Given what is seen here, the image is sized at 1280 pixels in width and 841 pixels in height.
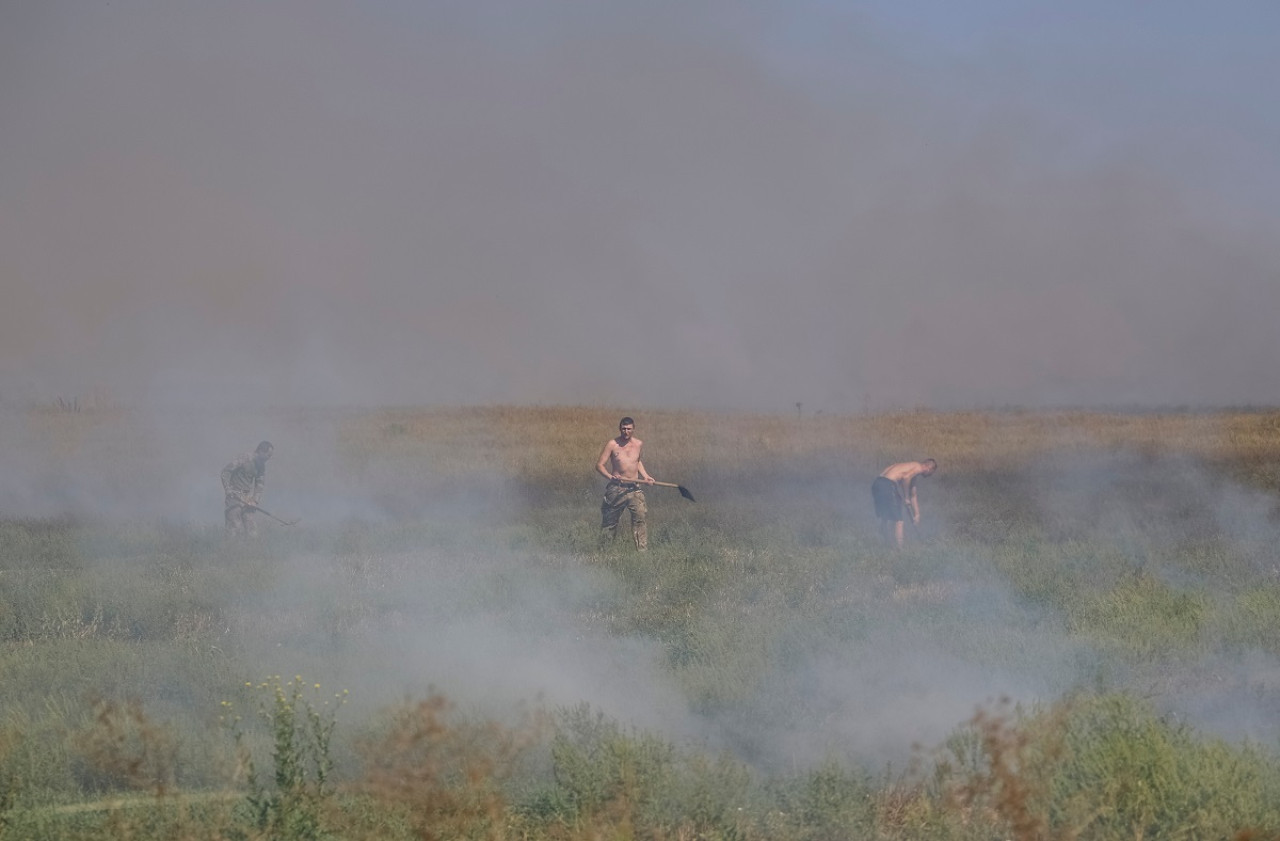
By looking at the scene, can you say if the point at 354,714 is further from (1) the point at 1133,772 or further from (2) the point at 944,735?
(1) the point at 1133,772

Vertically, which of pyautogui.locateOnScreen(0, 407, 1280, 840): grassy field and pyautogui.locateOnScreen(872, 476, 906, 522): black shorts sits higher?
pyautogui.locateOnScreen(872, 476, 906, 522): black shorts

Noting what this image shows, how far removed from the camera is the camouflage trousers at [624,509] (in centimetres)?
1338

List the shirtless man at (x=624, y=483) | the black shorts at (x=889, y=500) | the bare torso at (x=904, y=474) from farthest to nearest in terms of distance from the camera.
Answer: the shirtless man at (x=624, y=483) → the bare torso at (x=904, y=474) → the black shorts at (x=889, y=500)

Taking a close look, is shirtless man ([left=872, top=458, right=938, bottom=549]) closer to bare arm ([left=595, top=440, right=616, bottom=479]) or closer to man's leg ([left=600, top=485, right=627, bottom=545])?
man's leg ([left=600, top=485, right=627, bottom=545])

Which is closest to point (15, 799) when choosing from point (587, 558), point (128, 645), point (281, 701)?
point (281, 701)

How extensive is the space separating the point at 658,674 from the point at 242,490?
852 cm

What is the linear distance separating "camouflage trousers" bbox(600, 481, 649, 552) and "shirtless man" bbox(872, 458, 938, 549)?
2377 millimetres

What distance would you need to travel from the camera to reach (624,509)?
541 inches

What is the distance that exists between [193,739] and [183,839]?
4.18 ft

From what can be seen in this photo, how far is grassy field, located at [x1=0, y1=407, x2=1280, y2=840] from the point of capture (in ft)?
17.5

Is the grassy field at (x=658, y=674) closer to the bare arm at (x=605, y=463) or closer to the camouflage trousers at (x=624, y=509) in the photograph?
the camouflage trousers at (x=624, y=509)

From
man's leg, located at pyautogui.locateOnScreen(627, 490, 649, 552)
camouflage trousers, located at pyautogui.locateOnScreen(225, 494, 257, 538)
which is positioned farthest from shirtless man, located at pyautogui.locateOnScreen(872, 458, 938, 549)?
camouflage trousers, located at pyautogui.locateOnScreen(225, 494, 257, 538)

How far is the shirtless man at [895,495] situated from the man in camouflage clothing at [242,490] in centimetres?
674

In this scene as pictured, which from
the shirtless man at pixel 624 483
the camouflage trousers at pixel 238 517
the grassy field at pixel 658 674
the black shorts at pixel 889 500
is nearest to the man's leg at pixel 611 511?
the shirtless man at pixel 624 483
